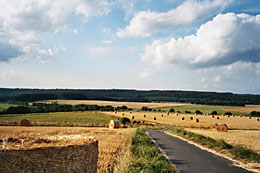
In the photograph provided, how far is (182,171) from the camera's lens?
10516 millimetres

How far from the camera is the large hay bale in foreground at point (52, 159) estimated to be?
4.19m

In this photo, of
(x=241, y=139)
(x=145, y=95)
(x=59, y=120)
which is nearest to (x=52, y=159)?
(x=241, y=139)

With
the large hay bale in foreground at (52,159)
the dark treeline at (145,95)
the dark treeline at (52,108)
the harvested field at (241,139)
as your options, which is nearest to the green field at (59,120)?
the dark treeline at (52,108)

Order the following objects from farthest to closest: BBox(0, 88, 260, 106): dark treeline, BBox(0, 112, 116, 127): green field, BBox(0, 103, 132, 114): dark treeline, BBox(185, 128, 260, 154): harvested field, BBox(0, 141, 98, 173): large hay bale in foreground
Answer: BBox(0, 88, 260, 106): dark treeline, BBox(0, 103, 132, 114): dark treeline, BBox(0, 112, 116, 127): green field, BBox(185, 128, 260, 154): harvested field, BBox(0, 141, 98, 173): large hay bale in foreground

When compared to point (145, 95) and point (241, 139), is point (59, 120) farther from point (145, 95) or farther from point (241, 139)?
point (145, 95)

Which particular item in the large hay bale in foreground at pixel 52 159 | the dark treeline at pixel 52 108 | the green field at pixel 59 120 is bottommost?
the green field at pixel 59 120

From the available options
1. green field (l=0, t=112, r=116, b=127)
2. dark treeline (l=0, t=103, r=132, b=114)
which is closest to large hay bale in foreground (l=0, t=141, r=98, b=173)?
green field (l=0, t=112, r=116, b=127)

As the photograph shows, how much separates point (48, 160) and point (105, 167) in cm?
333

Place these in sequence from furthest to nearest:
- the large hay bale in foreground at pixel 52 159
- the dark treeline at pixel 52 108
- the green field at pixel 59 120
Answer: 1. the dark treeline at pixel 52 108
2. the green field at pixel 59 120
3. the large hay bale in foreground at pixel 52 159

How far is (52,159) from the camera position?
15.0 feet

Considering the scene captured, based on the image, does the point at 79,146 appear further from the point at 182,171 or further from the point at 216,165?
the point at 216,165

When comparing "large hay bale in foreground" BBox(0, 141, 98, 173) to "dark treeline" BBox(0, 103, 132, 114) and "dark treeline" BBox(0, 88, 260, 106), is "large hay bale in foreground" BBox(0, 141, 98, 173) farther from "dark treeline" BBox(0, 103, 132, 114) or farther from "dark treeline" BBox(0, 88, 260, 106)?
"dark treeline" BBox(0, 88, 260, 106)

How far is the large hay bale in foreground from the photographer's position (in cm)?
419

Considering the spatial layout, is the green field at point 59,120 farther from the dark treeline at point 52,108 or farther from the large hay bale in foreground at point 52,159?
the large hay bale in foreground at point 52,159
